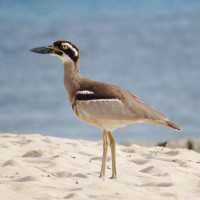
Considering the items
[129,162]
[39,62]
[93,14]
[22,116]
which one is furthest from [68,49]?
[93,14]

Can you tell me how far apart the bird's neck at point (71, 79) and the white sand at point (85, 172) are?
94 centimetres

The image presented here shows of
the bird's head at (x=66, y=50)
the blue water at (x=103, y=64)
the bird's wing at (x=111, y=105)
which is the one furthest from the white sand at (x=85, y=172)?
the blue water at (x=103, y=64)

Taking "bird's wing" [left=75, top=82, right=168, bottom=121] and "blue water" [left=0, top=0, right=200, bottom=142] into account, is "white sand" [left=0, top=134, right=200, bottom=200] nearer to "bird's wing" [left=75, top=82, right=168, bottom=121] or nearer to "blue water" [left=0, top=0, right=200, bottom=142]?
"bird's wing" [left=75, top=82, right=168, bottom=121]

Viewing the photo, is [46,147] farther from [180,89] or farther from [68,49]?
[180,89]

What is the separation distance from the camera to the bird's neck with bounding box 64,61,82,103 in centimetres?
666

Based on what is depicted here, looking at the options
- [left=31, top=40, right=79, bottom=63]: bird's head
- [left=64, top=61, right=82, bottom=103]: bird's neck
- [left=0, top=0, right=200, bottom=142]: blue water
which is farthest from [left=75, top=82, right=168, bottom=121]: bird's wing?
[left=0, top=0, right=200, bottom=142]: blue water

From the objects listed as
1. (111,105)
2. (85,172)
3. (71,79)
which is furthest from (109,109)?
(85,172)

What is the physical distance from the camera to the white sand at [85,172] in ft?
17.8

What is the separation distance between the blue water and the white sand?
808 cm

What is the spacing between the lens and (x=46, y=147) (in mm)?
8258

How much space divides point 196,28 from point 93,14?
47.0ft

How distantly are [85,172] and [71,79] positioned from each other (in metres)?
1.15

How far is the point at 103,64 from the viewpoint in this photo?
99.1ft

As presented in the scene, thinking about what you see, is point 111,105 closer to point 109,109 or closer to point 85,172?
point 109,109
